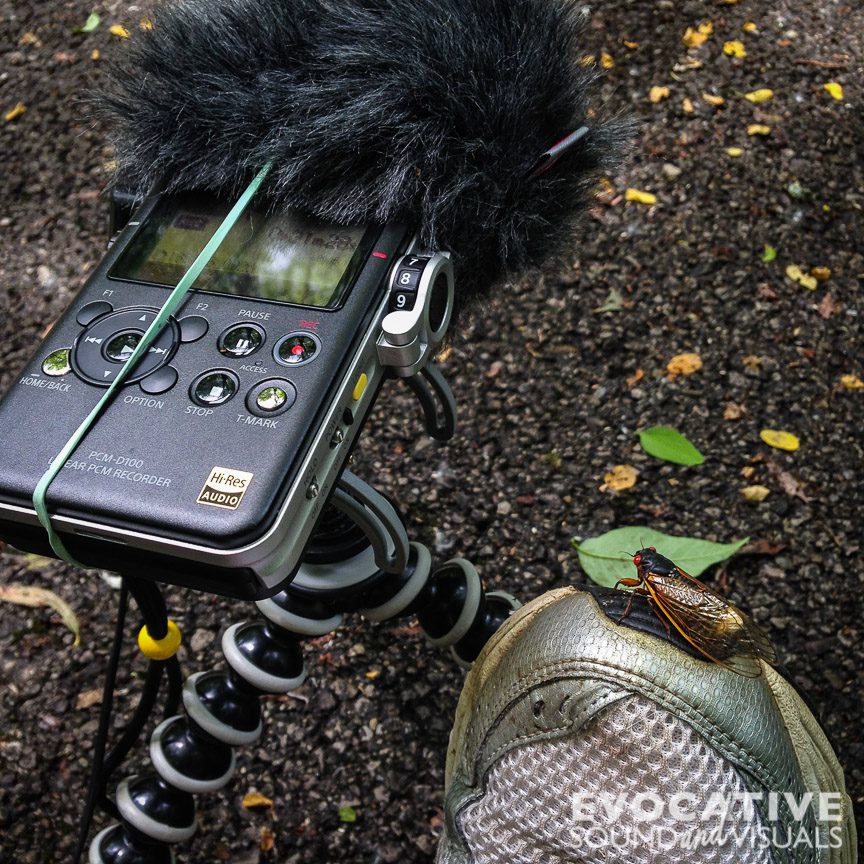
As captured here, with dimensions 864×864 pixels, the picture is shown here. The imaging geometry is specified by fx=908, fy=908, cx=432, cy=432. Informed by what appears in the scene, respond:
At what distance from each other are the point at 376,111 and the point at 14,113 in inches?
69.2

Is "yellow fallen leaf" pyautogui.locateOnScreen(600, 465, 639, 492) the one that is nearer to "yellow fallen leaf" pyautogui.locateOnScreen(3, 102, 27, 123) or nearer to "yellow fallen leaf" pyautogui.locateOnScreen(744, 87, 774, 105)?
"yellow fallen leaf" pyautogui.locateOnScreen(744, 87, 774, 105)

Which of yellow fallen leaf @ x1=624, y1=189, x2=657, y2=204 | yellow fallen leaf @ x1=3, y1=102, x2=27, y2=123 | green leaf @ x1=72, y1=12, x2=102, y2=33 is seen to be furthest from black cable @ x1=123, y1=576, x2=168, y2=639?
green leaf @ x1=72, y1=12, x2=102, y2=33

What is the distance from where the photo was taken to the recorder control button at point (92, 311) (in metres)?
0.84

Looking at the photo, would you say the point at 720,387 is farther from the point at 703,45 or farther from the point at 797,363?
the point at 703,45

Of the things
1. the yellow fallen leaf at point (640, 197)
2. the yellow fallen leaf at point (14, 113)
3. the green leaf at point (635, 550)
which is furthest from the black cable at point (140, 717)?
the yellow fallen leaf at point (14, 113)

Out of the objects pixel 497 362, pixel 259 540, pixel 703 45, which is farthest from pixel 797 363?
pixel 259 540

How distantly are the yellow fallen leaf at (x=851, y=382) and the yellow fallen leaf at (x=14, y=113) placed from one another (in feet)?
6.54

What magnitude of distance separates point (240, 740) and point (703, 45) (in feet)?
6.28

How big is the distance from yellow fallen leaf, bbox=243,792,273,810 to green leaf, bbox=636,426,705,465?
85 centimetres

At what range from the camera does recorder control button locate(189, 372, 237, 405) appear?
0.77m

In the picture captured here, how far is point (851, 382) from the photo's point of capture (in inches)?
65.6

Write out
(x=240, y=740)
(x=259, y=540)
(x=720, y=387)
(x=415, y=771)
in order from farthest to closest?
(x=720, y=387)
(x=415, y=771)
(x=240, y=740)
(x=259, y=540)

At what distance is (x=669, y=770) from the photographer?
2.43 ft

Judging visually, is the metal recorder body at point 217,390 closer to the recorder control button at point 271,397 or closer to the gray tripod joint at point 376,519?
the recorder control button at point 271,397
